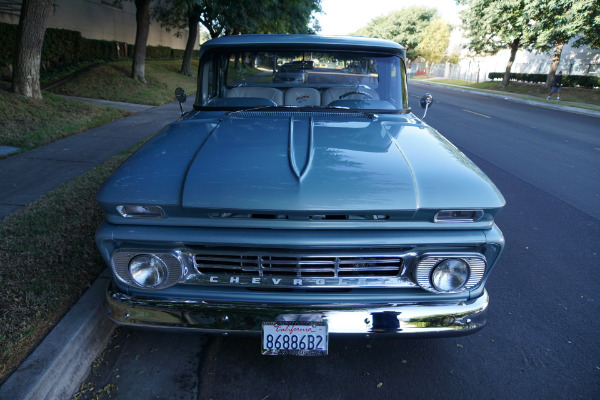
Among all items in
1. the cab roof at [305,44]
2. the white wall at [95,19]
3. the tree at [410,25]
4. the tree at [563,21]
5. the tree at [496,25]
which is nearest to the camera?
the cab roof at [305,44]

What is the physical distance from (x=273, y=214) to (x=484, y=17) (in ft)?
105

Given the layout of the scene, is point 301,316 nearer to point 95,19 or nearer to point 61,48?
point 61,48

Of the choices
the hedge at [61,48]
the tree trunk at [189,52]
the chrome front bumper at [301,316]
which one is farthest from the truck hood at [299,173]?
the tree trunk at [189,52]

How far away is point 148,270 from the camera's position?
198 cm

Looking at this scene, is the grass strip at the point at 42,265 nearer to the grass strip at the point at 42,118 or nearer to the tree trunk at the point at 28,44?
the grass strip at the point at 42,118

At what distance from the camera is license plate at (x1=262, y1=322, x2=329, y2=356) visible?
1.96m

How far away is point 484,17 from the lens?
28.3 m

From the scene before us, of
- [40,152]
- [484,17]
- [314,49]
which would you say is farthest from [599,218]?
[484,17]

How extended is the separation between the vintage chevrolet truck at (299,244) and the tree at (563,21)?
23.4 metres

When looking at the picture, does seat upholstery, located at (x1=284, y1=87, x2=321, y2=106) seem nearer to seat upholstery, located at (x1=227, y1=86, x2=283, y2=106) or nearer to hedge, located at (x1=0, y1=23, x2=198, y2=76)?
seat upholstery, located at (x1=227, y1=86, x2=283, y2=106)

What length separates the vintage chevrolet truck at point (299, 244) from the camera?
1.88 metres

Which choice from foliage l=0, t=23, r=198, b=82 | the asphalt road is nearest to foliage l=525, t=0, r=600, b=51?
the asphalt road

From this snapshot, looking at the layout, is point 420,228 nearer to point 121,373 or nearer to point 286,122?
point 286,122

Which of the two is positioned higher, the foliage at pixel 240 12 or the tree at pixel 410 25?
the tree at pixel 410 25
